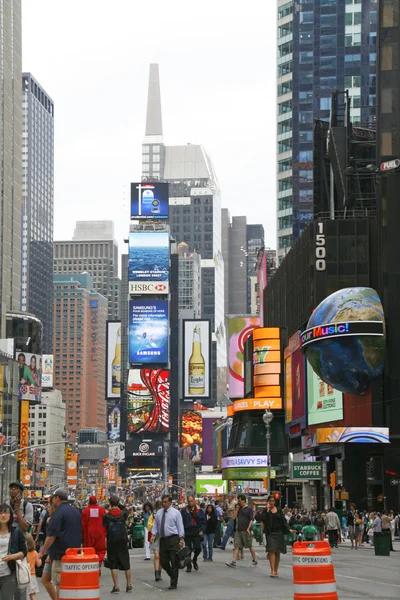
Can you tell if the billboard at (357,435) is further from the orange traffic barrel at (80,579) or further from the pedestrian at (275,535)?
the orange traffic barrel at (80,579)

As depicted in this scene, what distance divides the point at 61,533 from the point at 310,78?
132027 millimetres

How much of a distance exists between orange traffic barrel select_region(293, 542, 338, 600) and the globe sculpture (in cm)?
5347

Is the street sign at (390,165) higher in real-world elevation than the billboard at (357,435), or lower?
higher

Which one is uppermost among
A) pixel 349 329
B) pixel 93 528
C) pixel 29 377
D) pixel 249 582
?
pixel 29 377

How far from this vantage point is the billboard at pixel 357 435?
215 feet

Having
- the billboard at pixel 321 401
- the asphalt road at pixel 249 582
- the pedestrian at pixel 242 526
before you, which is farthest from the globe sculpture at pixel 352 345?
the pedestrian at pixel 242 526

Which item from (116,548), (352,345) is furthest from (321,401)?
(116,548)

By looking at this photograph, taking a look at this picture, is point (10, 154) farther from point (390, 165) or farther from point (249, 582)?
point (249, 582)

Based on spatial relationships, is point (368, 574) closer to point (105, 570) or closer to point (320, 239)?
point (105, 570)

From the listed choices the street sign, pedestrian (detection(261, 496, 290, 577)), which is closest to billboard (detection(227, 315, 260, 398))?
the street sign

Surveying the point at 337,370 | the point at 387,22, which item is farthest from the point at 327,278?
the point at 387,22

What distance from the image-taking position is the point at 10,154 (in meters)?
181

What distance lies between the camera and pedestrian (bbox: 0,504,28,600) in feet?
46.8

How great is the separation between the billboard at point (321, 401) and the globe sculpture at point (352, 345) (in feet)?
13.6
